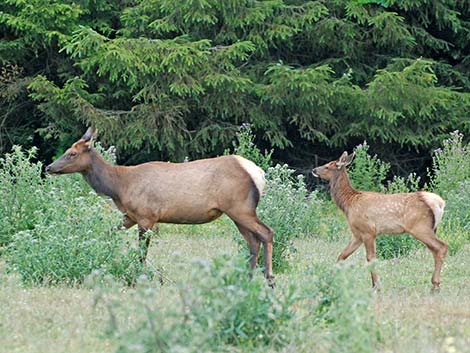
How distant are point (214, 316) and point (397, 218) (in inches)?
170

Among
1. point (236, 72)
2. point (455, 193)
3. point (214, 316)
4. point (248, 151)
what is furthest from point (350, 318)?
point (236, 72)

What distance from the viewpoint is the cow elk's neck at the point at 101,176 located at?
11.0 meters

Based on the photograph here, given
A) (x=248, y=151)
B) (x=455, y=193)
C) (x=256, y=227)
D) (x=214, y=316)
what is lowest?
(x=248, y=151)

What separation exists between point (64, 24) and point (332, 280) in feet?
38.2

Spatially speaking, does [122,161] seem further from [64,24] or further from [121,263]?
[121,263]

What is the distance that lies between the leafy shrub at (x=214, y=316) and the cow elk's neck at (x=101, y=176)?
152 inches

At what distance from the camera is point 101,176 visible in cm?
1109

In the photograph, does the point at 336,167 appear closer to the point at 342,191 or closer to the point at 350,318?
the point at 342,191

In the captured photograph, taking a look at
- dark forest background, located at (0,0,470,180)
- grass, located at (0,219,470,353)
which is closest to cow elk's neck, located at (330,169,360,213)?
grass, located at (0,219,470,353)

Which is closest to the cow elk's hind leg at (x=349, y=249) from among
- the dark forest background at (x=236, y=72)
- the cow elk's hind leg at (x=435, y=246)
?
the cow elk's hind leg at (x=435, y=246)

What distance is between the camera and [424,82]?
1748 cm

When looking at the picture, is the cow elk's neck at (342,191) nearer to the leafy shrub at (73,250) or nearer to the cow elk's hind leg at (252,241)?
the cow elk's hind leg at (252,241)

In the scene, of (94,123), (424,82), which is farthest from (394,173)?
(94,123)

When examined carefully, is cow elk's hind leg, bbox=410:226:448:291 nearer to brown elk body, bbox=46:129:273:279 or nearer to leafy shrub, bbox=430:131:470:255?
brown elk body, bbox=46:129:273:279
